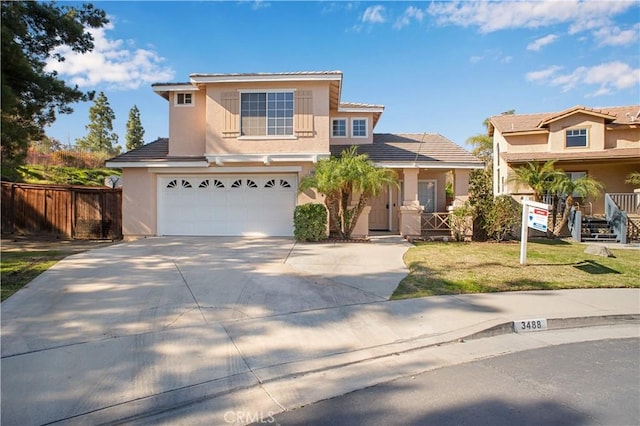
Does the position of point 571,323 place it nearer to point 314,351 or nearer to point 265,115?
point 314,351

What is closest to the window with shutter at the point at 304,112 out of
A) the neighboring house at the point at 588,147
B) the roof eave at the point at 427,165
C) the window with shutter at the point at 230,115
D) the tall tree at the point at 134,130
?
the window with shutter at the point at 230,115

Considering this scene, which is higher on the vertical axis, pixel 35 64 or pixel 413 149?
pixel 35 64

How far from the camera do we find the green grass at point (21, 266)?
263 inches

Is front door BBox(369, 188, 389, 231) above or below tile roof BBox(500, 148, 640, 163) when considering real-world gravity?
below

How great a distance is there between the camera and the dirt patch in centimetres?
1119

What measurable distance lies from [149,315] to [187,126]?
1051 centimetres

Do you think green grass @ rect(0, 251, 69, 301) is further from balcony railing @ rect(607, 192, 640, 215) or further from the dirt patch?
balcony railing @ rect(607, 192, 640, 215)

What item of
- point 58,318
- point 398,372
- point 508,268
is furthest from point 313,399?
point 508,268

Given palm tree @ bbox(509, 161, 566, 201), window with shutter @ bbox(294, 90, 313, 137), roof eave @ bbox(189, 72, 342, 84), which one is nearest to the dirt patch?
roof eave @ bbox(189, 72, 342, 84)

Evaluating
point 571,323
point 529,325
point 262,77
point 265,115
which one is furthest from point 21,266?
point 571,323

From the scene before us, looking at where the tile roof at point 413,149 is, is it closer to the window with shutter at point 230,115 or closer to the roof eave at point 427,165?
the roof eave at point 427,165

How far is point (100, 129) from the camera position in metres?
43.6

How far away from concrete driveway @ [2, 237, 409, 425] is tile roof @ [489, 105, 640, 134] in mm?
14833

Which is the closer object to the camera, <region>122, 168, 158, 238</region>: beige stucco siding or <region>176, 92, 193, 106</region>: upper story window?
<region>122, 168, 158, 238</region>: beige stucco siding
